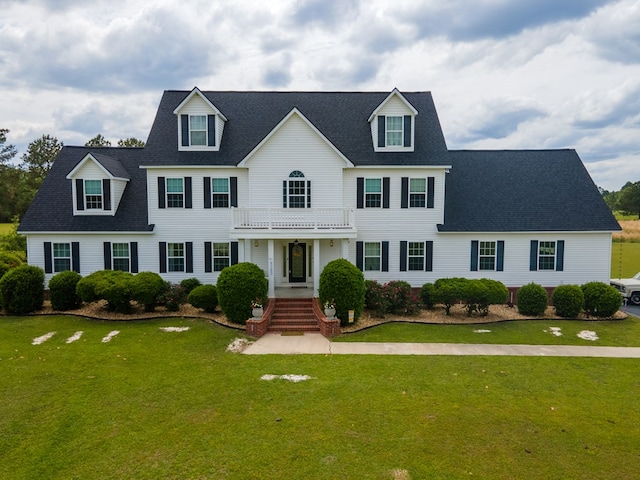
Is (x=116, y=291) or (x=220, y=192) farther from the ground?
(x=220, y=192)

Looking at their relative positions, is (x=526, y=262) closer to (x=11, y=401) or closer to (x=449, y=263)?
(x=449, y=263)

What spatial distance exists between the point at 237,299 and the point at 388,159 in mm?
10481

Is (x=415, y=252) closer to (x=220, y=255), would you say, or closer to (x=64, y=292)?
(x=220, y=255)

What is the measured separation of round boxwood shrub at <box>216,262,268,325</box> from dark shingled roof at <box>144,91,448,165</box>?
6.81 m

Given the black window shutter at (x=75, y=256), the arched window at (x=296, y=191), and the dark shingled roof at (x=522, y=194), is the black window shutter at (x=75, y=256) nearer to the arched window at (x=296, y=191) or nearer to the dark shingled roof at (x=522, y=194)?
the arched window at (x=296, y=191)

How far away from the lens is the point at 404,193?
72.4 feet

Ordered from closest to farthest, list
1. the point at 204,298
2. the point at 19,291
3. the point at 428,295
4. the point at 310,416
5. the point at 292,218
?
1. the point at 310,416
2. the point at 19,291
3. the point at 204,298
4. the point at 292,218
5. the point at 428,295

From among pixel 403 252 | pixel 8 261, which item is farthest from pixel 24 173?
pixel 403 252

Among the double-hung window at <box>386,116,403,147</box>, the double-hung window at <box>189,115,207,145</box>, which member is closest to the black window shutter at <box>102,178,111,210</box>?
the double-hung window at <box>189,115,207,145</box>

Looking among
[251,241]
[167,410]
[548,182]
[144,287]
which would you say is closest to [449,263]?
[548,182]

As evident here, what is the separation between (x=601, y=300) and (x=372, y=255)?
10.5 m

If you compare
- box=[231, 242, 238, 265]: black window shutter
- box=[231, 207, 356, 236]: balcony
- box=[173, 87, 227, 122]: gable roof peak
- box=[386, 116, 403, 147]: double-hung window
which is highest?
box=[173, 87, 227, 122]: gable roof peak

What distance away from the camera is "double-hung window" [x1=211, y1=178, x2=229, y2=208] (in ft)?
71.7

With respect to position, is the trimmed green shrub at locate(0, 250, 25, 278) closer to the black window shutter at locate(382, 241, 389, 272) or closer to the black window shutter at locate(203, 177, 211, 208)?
the black window shutter at locate(203, 177, 211, 208)
